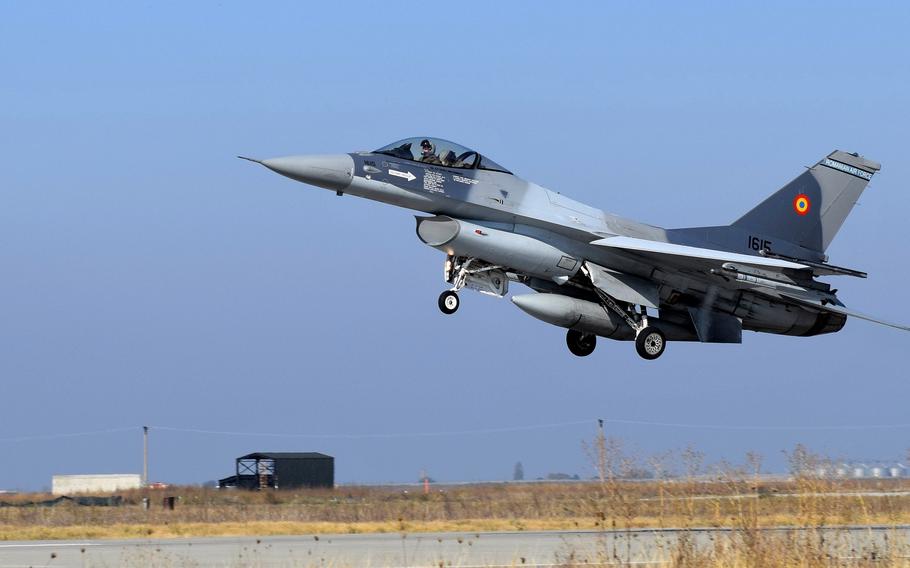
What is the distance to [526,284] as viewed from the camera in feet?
69.9

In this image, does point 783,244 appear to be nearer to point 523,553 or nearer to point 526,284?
point 526,284

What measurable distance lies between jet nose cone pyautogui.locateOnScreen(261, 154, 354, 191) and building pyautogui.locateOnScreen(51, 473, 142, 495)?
17544mm

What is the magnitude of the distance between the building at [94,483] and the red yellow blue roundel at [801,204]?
19.9 meters

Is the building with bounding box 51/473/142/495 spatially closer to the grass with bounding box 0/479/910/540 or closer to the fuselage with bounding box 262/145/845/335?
the grass with bounding box 0/479/910/540

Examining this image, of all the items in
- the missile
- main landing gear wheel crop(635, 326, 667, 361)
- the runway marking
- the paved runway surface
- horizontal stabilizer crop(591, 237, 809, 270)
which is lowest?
the paved runway surface

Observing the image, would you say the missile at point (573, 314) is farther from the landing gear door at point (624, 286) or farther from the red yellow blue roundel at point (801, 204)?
the red yellow blue roundel at point (801, 204)

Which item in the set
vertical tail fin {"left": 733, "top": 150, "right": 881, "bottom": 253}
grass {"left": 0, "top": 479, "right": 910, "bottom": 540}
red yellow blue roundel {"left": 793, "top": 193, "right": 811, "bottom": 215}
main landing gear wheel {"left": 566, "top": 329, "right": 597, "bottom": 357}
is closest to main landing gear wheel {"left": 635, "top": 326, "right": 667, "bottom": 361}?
main landing gear wheel {"left": 566, "top": 329, "right": 597, "bottom": 357}

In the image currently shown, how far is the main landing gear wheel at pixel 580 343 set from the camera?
76.6 ft

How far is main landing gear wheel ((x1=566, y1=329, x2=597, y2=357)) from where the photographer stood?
23.4m

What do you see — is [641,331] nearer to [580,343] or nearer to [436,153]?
[580,343]

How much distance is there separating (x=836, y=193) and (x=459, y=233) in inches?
344

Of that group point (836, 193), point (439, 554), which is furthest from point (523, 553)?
point (836, 193)

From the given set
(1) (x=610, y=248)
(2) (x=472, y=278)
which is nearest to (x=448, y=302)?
(2) (x=472, y=278)

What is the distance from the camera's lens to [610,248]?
69.3 feet
